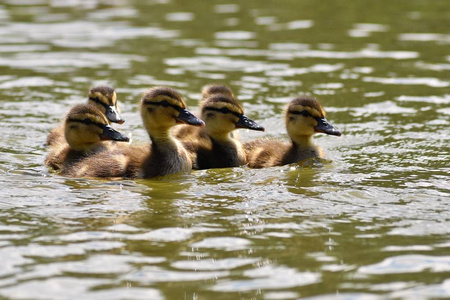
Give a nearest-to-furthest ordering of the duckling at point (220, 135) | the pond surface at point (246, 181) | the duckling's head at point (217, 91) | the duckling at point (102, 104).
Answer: the pond surface at point (246, 181)
the duckling at point (220, 135)
the duckling at point (102, 104)
the duckling's head at point (217, 91)

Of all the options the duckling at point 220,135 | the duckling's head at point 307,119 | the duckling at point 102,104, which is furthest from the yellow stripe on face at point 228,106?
the duckling at point 102,104

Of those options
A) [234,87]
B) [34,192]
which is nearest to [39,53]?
[234,87]

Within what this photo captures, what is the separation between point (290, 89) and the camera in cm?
1109

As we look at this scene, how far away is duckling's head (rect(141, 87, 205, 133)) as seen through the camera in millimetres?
7648

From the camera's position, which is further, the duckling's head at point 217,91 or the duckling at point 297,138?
the duckling's head at point 217,91

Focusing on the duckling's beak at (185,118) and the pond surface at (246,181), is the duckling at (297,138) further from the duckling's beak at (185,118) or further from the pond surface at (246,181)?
the duckling's beak at (185,118)

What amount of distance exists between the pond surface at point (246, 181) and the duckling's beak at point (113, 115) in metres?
0.73

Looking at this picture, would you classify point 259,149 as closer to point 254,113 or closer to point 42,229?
point 254,113

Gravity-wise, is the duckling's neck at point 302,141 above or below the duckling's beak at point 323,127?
below

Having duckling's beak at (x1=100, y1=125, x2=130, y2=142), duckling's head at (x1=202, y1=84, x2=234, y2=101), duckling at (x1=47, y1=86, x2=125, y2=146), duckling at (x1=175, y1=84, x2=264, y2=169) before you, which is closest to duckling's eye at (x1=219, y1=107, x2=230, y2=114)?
duckling at (x1=175, y1=84, x2=264, y2=169)

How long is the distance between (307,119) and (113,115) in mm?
1828

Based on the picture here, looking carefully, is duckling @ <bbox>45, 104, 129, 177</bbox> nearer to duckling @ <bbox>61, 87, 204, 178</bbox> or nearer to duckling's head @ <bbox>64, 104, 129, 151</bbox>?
duckling's head @ <bbox>64, 104, 129, 151</bbox>

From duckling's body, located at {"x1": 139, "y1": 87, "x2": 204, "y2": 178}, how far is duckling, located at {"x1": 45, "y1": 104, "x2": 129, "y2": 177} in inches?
11.8

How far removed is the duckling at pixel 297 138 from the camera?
7918mm
